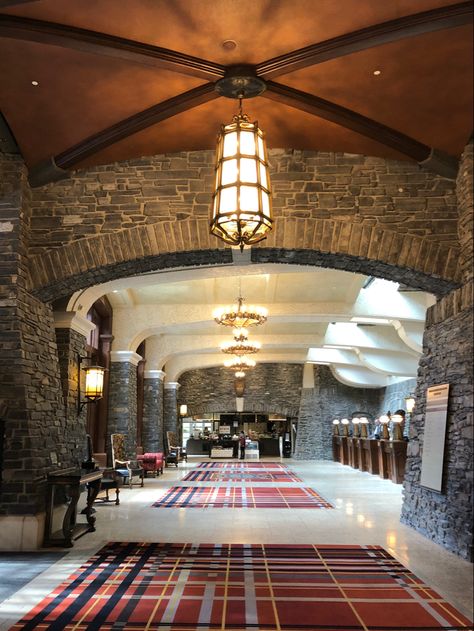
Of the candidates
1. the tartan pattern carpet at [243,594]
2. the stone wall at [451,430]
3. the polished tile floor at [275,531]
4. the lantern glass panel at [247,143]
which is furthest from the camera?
the stone wall at [451,430]

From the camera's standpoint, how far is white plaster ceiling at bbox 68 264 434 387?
1043 cm

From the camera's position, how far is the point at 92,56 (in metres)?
4.91

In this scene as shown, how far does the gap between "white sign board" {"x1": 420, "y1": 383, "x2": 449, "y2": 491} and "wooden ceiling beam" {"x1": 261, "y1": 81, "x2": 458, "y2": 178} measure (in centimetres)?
237

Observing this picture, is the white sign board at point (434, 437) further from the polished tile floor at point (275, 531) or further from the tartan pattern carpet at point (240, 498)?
the tartan pattern carpet at point (240, 498)

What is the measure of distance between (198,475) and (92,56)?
12143mm

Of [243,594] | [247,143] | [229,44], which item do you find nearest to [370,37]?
[229,44]

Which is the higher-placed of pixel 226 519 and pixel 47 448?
pixel 47 448

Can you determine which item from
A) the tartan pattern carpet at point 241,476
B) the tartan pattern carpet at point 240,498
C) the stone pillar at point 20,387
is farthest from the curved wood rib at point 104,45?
the tartan pattern carpet at point 241,476

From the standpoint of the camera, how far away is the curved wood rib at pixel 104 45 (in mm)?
4441

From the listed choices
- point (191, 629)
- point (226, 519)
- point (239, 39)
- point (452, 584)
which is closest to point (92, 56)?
point (239, 39)

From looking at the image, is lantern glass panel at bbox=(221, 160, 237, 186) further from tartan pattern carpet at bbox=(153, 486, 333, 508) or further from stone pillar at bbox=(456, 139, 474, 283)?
tartan pattern carpet at bbox=(153, 486, 333, 508)

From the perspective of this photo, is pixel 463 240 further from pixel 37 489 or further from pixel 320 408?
pixel 320 408

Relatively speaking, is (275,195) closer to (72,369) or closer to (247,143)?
(247,143)

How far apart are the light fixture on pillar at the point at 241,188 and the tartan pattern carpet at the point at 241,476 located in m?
10.8
